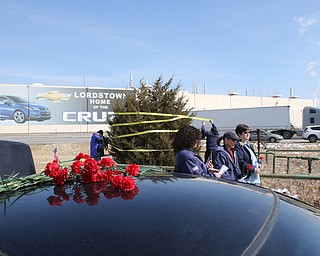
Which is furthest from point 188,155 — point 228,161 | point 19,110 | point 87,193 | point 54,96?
point 54,96

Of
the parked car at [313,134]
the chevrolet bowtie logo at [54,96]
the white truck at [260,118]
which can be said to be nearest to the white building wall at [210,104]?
the chevrolet bowtie logo at [54,96]

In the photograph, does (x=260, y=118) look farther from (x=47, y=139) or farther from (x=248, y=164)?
(x=248, y=164)

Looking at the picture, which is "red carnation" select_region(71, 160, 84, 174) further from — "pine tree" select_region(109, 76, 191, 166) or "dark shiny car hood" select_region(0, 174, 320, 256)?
"pine tree" select_region(109, 76, 191, 166)

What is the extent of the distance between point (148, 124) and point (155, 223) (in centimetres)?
565

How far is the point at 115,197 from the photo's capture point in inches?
73.9

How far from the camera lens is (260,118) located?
41.9 meters

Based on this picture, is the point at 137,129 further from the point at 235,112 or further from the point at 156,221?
the point at 235,112

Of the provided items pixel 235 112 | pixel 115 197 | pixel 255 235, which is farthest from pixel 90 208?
pixel 235 112

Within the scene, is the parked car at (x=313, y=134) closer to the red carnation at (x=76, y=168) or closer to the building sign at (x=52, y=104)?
the building sign at (x=52, y=104)

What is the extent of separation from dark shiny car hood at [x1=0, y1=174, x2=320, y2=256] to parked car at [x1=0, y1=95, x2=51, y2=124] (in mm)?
50607

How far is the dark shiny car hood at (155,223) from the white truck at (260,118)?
38.5 m

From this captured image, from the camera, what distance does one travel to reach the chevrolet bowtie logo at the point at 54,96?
52031 millimetres

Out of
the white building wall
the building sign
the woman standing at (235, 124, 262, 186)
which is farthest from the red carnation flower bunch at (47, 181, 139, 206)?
the building sign

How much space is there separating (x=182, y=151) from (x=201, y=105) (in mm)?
64190
